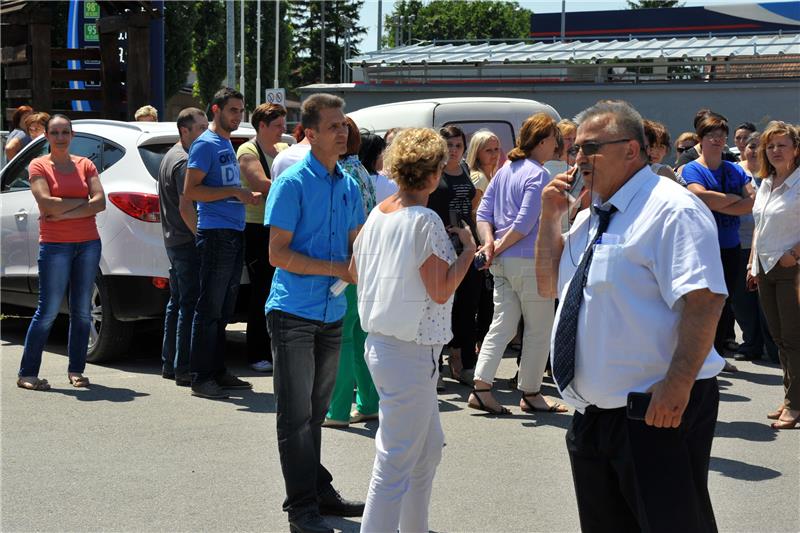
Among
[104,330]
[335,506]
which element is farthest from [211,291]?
[335,506]

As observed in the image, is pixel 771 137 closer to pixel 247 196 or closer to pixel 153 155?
pixel 247 196

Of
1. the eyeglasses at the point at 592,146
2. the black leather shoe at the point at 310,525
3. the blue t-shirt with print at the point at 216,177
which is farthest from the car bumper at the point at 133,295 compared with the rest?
the eyeglasses at the point at 592,146

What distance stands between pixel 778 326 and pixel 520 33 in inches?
3602

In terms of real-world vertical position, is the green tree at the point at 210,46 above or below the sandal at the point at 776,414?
above

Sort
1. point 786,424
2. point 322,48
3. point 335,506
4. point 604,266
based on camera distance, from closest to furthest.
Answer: point 604,266 → point 335,506 → point 786,424 → point 322,48

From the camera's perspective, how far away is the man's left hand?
341cm

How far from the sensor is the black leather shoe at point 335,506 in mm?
5254

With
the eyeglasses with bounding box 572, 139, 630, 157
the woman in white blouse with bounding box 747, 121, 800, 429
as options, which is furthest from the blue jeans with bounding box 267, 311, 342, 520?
the woman in white blouse with bounding box 747, 121, 800, 429

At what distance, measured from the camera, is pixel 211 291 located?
7.71 metres

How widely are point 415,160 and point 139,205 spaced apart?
182 inches

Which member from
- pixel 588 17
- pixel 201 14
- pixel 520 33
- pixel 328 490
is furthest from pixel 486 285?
pixel 520 33

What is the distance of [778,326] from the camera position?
295 inches

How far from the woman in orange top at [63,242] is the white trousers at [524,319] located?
3005 mm

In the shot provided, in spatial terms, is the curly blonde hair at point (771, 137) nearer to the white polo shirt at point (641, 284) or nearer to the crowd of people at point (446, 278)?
the crowd of people at point (446, 278)
